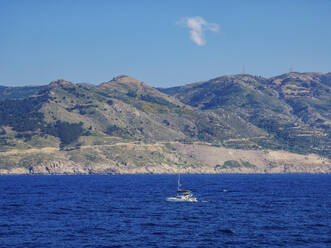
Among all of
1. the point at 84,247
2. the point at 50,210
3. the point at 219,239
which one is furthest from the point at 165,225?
the point at 50,210

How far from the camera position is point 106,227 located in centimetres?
11362

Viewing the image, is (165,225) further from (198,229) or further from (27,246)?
(27,246)

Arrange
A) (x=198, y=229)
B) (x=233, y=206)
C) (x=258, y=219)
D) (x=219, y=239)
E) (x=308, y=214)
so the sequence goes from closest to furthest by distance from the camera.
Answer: (x=219, y=239) < (x=198, y=229) < (x=258, y=219) < (x=308, y=214) < (x=233, y=206)

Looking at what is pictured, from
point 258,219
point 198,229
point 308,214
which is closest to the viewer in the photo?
point 198,229

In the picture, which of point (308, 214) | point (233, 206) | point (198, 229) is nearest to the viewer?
point (198, 229)

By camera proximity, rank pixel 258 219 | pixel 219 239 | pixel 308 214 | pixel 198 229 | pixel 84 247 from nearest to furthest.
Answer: pixel 84 247
pixel 219 239
pixel 198 229
pixel 258 219
pixel 308 214

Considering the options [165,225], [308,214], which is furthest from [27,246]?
[308,214]

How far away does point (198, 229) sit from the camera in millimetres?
112938

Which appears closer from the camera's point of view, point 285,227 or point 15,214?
point 285,227

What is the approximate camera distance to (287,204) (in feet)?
544

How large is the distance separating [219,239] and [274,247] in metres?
11.6

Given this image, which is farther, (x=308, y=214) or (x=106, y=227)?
(x=308, y=214)

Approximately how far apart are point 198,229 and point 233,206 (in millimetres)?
48474

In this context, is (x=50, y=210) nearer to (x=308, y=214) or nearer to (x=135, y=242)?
(x=135, y=242)
